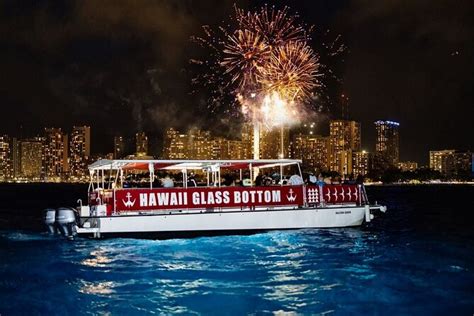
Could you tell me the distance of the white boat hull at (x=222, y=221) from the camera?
23.4 meters

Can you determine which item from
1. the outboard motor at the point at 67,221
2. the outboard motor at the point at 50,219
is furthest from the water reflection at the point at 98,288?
the outboard motor at the point at 50,219

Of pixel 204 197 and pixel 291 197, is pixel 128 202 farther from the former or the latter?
pixel 291 197

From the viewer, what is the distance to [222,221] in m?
24.2

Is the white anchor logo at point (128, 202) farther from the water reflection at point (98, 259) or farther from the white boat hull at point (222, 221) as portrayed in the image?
the water reflection at point (98, 259)

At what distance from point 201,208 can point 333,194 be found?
6.32 meters

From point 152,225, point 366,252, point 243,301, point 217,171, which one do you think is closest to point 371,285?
point 243,301

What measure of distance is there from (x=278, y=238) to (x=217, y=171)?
15.6 feet

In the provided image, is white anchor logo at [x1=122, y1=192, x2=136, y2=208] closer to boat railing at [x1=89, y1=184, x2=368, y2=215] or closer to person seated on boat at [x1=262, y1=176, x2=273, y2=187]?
boat railing at [x1=89, y1=184, x2=368, y2=215]

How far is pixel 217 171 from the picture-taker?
27266 mm

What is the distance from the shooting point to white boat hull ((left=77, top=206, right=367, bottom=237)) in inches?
922

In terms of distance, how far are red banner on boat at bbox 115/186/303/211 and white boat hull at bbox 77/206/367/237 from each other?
0.65 meters

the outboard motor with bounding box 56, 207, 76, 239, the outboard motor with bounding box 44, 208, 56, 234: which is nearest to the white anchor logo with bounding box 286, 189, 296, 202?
the outboard motor with bounding box 56, 207, 76, 239

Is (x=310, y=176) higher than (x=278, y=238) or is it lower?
higher

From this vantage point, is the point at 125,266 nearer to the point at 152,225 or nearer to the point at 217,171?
Answer: the point at 152,225
